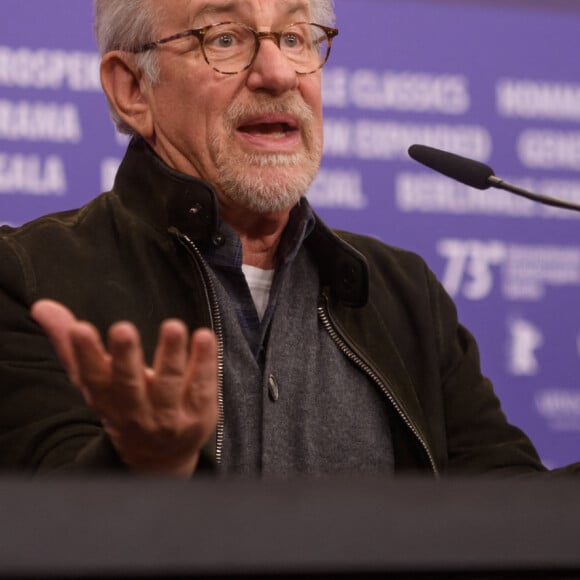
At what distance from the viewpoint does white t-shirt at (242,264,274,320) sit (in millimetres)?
1494

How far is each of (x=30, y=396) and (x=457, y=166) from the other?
1.95 ft

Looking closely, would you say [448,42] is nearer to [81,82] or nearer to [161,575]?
[81,82]

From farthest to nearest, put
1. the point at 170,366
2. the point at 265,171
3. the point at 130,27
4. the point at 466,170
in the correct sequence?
the point at 130,27, the point at 265,171, the point at 466,170, the point at 170,366

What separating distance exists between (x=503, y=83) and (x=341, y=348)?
1097 mm

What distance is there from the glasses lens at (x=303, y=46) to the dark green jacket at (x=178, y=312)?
256 mm

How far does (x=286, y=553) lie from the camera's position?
562 millimetres

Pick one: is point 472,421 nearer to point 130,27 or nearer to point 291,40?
point 291,40

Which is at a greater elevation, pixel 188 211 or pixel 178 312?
pixel 188 211

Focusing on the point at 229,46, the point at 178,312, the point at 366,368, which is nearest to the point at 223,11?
the point at 229,46

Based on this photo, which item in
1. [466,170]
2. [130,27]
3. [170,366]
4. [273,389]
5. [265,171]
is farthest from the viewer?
[130,27]

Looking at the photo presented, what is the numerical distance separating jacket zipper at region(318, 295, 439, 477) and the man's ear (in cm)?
43

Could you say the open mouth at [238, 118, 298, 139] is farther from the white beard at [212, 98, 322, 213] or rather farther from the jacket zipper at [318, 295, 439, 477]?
the jacket zipper at [318, 295, 439, 477]

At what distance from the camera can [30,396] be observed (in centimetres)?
125

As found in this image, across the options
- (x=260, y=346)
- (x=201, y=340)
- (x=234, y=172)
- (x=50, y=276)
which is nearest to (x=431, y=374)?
(x=260, y=346)
